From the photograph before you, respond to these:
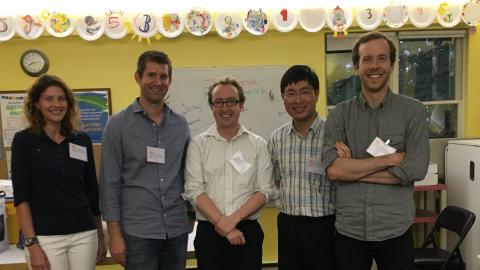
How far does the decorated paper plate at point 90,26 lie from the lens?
338 centimetres

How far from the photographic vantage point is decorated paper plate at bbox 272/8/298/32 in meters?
3.46

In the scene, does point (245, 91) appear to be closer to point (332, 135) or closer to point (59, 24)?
point (59, 24)

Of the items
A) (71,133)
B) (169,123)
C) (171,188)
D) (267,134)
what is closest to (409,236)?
(171,188)

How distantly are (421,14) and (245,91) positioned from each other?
179cm

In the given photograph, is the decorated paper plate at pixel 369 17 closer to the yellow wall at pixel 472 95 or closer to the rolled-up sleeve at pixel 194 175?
the yellow wall at pixel 472 95

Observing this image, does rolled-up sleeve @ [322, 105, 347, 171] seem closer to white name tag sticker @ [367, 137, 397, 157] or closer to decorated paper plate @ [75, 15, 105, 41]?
white name tag sticker @ [367, 137, 397, 157]

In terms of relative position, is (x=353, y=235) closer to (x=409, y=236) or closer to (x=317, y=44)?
(x=409, y=236)

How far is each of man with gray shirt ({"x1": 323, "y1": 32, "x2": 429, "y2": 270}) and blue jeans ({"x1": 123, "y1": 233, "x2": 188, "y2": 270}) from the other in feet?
2.52

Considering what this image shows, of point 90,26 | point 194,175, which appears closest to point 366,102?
point 194,175

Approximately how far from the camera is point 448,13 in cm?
348

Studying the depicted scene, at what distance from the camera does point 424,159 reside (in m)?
1.61

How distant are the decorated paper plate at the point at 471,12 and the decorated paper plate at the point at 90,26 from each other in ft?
10.9

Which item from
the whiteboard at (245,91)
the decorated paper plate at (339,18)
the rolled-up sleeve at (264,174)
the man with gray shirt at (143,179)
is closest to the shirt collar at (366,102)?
the rolled-up sleeve at (264,174)

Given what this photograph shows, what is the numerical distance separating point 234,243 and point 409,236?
0.78m
